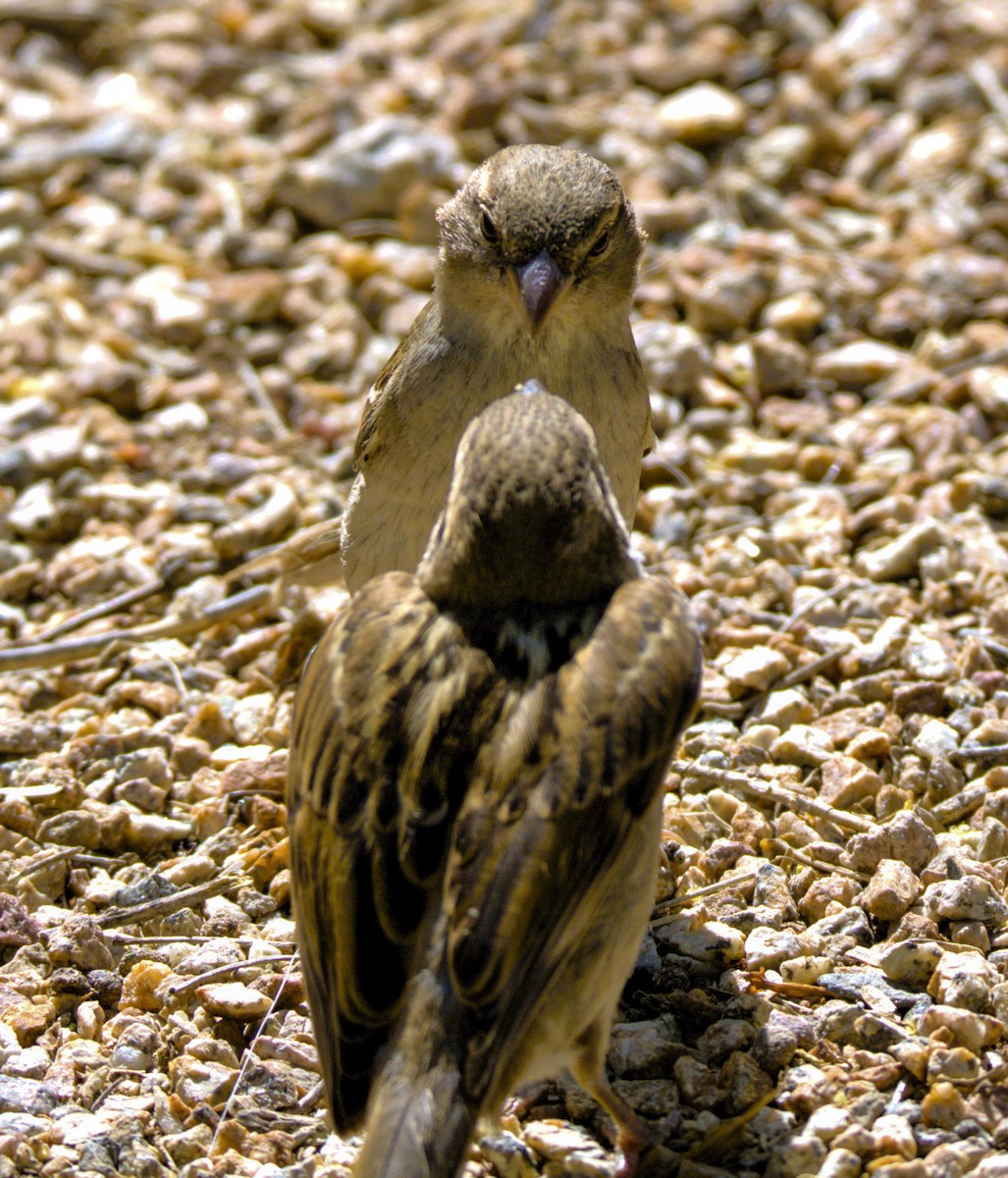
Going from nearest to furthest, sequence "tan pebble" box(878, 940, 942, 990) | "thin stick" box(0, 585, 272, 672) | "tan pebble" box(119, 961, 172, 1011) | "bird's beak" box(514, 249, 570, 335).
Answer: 1. "tan pebble" box(878, 940, 942, 990)
2. "tan pebble" box(119, 961, 172, 1011)
3. "bird's beak" box(514, 249, 570, 335)
4. "thin stick" box(0, 585, 272, 672)

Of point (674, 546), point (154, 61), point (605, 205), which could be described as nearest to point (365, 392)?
point (674, 546)

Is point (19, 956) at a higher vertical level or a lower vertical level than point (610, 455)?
lower

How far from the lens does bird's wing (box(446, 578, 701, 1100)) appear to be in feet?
10.8

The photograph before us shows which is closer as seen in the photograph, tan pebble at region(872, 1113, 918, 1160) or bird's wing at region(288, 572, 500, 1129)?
bird's wing at region(288, 572, 500, 1129)

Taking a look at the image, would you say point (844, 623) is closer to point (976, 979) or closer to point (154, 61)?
point (976, 979)

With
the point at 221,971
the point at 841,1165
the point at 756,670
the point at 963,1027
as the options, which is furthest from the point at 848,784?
the point at 221,971

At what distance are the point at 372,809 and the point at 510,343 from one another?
190cm

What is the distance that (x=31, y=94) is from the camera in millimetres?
8742

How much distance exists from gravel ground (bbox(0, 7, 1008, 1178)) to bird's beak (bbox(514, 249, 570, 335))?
4.48ft

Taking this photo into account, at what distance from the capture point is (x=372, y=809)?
3457 millimetres

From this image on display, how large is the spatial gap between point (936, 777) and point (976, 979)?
89 centimetres

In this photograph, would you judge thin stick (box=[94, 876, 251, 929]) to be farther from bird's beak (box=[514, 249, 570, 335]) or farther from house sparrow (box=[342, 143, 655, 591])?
bird's beak (box=[514, 249, 570, 335])

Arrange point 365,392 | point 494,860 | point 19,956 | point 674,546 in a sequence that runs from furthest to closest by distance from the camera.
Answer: point 365,392 < point 674,546 < point 19,956 < point 494,860

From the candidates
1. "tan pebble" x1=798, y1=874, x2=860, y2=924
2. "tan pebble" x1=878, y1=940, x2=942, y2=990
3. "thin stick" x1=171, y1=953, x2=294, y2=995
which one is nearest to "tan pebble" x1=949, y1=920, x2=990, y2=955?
"tan pebble" x1=878, y1=940, x2=942, y2=990
